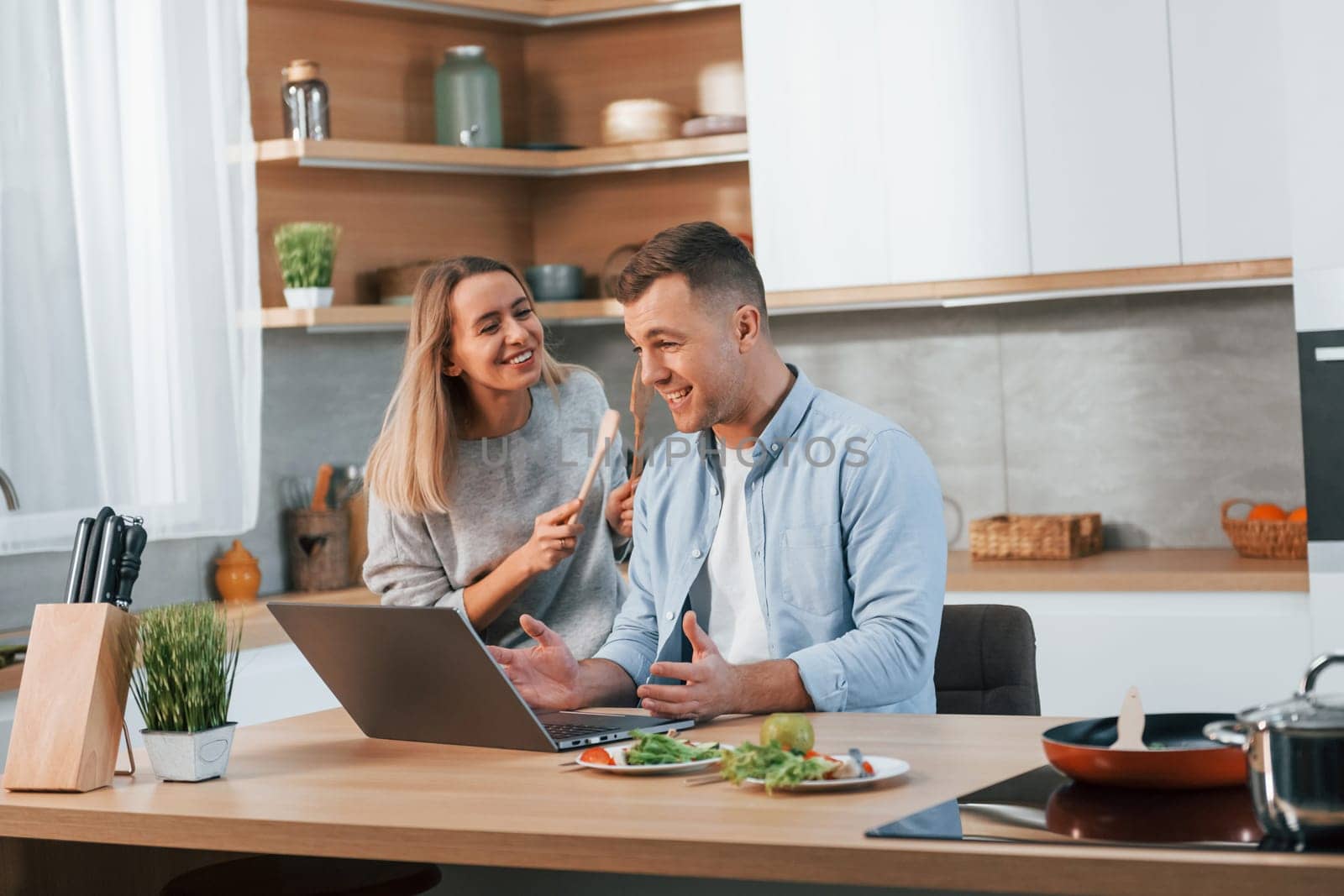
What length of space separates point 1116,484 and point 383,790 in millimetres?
3085

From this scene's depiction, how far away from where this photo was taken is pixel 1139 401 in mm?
4418

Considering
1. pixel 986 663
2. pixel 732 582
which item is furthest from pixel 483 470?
pixel 986 663

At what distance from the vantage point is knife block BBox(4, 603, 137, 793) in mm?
1850

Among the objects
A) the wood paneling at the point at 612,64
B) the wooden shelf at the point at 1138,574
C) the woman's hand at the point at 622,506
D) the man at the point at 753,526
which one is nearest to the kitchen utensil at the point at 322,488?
the wood paneling at the point at 612,64

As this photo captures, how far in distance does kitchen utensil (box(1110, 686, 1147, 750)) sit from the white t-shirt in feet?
2.47

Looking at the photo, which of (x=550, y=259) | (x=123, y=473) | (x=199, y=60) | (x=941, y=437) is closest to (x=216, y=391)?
(x=123, y=473)

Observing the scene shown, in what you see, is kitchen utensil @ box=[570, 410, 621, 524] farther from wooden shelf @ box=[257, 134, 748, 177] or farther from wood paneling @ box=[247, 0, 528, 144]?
wood paneling @ box=[247, 0, 528, 144]

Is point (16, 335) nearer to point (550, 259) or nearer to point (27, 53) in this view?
point (27, 53)

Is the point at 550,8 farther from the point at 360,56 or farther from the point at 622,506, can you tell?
the point at 622,506

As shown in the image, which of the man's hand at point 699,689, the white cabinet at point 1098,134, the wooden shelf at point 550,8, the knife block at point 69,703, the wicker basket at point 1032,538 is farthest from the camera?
the wooden shelf at point 550,8

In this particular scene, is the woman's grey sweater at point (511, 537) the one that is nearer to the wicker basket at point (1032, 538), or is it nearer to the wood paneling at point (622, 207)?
the wicker basket at point (1032, 538)

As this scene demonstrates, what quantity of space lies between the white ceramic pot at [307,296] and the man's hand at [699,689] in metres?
2.32

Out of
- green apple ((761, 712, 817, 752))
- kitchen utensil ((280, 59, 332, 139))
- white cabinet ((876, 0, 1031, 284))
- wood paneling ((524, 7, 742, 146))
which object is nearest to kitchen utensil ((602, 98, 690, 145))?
wood paneling ((524, 7, 742, 146))

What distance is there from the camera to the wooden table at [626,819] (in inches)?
51.1
